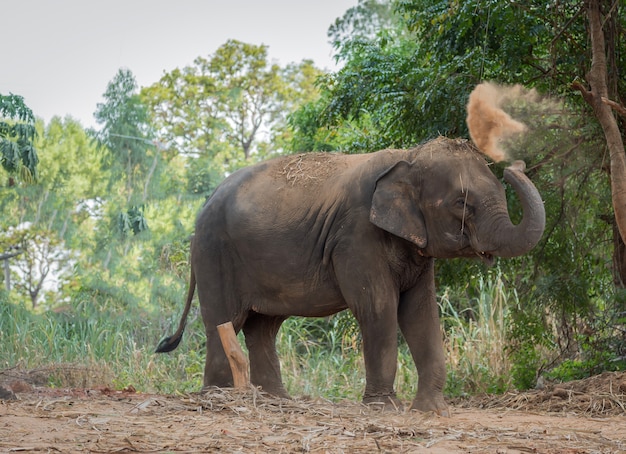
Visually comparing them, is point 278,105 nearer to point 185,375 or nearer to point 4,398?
point 185,375

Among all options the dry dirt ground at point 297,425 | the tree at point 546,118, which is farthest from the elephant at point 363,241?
the tree at point 546,118

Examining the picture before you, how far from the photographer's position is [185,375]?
44.0 ft

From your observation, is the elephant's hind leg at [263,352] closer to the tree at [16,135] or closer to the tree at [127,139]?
the tree at [16,135]

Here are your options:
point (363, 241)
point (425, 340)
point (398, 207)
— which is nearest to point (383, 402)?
point (425, 340)

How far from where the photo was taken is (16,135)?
1580 cm

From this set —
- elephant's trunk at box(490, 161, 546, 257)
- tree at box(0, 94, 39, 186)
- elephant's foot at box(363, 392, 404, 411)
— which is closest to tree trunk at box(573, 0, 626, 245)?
elephant's trunk at box(490, 161, 546, 257)

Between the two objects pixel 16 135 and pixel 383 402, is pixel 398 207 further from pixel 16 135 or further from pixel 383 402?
pixel 16 135

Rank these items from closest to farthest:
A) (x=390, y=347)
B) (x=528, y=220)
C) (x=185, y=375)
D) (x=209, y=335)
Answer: (x=528, y=220) < (x=390, y=347) < (x=209, y=335) < (x=185, y=375)

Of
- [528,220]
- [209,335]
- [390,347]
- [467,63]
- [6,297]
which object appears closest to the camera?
[528,220]

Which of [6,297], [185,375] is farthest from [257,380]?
[6,297]

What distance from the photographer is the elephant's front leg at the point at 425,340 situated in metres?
7.07

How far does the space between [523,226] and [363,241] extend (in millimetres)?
1280

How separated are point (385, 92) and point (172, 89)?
23.9 m

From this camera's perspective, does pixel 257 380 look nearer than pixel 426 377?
No
